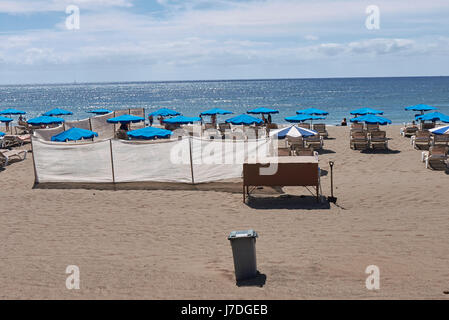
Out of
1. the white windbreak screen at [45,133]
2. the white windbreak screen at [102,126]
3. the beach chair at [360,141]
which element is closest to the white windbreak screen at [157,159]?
the white windbreak screen at [45,133]

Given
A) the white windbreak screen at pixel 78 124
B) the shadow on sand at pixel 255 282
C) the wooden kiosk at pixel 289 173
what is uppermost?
the white windbreak screen at pixel 78 124

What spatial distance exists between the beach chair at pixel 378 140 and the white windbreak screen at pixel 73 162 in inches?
417

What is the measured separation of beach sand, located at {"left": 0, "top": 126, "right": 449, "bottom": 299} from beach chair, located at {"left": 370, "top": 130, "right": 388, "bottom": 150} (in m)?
4.56

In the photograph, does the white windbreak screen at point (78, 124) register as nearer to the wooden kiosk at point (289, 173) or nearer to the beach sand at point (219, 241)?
the beach sand at point (219, 241)

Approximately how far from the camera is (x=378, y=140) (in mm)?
18578

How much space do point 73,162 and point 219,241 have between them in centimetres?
632

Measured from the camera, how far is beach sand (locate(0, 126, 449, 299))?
644 centimetres

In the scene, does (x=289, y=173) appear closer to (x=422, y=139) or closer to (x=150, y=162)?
(x=150, y=162)

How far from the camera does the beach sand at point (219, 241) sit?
644 centimetres

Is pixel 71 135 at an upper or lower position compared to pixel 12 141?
upper

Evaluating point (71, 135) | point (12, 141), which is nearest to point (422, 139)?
point (71, 135)

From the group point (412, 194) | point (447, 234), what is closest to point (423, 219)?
point (447, 234)
